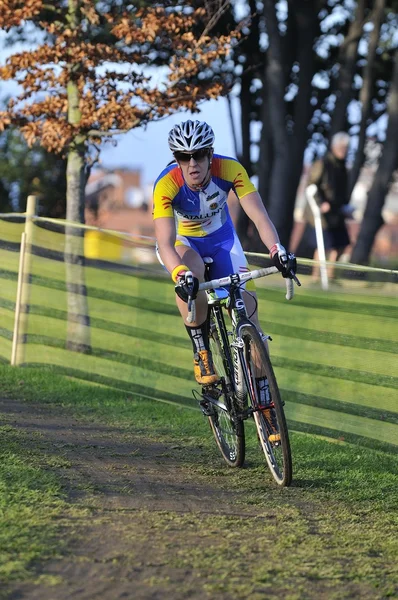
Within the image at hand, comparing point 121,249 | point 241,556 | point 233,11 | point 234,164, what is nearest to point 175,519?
point 241,556

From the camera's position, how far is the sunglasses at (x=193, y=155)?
264 inches

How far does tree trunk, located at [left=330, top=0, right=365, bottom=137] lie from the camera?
Result: 23109 millimetres

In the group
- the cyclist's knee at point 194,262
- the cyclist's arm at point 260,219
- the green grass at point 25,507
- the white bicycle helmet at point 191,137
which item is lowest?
the green grass at point 25,507

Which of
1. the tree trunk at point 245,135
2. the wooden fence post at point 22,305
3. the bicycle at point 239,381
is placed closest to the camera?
the bicycle at point 239,381

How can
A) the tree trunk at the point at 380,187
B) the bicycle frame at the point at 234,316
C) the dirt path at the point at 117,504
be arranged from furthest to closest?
the tree trunk at the point at 380,187 < the bicycle frame at the point at 234,316 < the dirt path at the point at 117,504

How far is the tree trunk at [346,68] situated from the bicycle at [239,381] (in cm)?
1628

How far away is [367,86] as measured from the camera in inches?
959

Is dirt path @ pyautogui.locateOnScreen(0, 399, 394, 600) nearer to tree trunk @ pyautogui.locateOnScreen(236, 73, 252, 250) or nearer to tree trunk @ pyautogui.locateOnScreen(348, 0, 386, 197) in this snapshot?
tree trunk @ pyautogui.locateOnScreen(348, 0, 386, 197)

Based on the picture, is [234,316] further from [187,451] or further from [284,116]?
[284,116]

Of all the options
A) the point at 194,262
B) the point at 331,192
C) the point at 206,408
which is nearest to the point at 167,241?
the point at 194,262

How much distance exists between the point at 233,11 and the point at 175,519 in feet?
57.8

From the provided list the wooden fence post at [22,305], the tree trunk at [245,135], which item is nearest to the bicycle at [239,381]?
the wooden fence post at [22,305]

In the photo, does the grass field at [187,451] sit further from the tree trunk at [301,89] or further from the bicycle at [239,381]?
the tree trunk at [301,89]

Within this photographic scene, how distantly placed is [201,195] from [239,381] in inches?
46.5
